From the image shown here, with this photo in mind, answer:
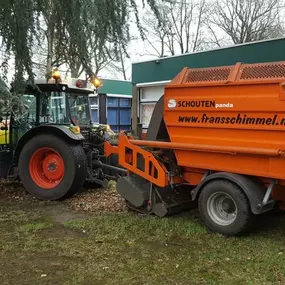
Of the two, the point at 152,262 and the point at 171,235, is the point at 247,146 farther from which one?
the point at 152,262

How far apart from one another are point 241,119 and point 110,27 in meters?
2.27

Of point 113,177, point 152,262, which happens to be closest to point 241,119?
point 152,262

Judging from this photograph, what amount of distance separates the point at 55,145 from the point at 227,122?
3.08 m

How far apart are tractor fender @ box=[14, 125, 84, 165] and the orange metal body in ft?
5.35

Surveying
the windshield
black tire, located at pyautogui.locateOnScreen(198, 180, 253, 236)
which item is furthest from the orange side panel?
the windshield

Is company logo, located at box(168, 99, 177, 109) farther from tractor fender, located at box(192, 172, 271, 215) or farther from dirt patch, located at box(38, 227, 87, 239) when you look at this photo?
dirt patch, located at box(38, 227, 87, 239)

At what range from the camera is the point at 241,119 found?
4750 millimetres

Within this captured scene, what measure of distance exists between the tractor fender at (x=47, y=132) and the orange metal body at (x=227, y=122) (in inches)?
64.2

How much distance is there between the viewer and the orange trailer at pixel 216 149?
457 cm

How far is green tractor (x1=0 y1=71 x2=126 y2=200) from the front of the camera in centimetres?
676

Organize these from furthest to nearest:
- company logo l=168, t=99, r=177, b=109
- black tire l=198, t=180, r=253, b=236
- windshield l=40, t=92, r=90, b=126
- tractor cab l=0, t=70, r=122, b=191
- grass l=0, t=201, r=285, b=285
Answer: windshield l=40, t=92, r=90, b=126
tractor cab l=0, t=70, r=122, b=191
company logo l=168, t=99, r=177, b=109
black tire l=198, t=180, r=253, b=236
grass l=0, t=201, r=285, b=285

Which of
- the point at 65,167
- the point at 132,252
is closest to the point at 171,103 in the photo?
→ the point at 132,252

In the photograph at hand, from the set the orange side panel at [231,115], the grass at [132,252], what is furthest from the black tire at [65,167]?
the orange side panel at [231,115]

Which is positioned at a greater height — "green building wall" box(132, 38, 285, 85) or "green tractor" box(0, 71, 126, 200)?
"green building wall" box(132, 38, 285, 85)
